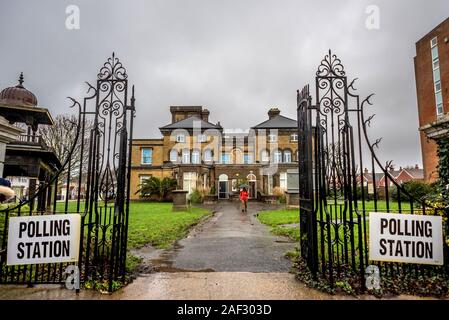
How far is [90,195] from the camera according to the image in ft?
12.6

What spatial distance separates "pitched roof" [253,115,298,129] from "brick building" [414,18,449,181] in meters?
13.0

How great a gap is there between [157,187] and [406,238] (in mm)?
26207

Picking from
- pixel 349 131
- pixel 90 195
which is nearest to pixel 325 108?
pixel 349 131

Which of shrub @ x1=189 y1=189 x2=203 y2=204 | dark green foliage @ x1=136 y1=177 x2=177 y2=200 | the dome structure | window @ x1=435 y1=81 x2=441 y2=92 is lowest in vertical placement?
shrub @ x1=189 y1=189 x2=203 y2=204

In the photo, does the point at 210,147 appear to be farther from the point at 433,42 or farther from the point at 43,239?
the point at 43,239

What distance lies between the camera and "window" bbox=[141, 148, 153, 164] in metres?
32.6

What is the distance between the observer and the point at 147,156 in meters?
32.7

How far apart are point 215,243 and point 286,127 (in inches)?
1075

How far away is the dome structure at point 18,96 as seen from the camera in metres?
12.1

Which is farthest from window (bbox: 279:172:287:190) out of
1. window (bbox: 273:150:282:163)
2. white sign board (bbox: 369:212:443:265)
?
white sign board (bbox: 369:212:443:265)

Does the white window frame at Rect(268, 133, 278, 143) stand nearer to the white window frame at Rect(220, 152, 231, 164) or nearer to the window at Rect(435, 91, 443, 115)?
the white window frame at Rect(220, 152, 231, 164)

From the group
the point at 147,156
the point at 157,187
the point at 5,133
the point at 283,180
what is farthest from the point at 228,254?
the point at 147,156
